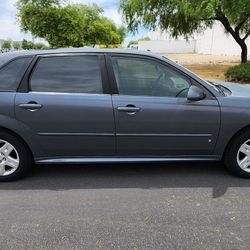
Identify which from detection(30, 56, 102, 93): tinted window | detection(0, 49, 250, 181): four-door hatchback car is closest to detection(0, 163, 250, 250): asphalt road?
detection(0, 49, 250, 181): four-door hatchback car

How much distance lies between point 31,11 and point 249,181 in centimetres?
2510

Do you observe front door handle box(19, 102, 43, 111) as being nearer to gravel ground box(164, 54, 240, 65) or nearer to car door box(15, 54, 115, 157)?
car door box(15, 54, 115, 157)

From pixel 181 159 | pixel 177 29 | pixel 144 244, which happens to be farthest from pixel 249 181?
pixel 177 29

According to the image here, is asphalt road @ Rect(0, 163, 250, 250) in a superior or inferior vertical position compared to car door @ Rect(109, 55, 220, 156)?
inferior

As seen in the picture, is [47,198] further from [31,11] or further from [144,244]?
[31,11]

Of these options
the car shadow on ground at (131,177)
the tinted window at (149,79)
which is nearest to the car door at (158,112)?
the tinted window at (149,79)

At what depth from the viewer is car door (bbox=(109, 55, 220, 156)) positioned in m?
4.35

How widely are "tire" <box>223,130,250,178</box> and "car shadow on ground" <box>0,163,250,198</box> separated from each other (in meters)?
0.11

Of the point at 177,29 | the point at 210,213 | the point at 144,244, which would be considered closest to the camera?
the point at 144,244

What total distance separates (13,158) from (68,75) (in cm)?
121

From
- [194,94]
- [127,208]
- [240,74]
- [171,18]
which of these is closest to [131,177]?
[127,208]

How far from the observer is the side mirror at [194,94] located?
4.30 metres

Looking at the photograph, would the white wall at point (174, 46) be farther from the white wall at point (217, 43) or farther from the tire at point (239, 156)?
the tire at point (239, 156)

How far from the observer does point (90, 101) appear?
4336 millimetres
